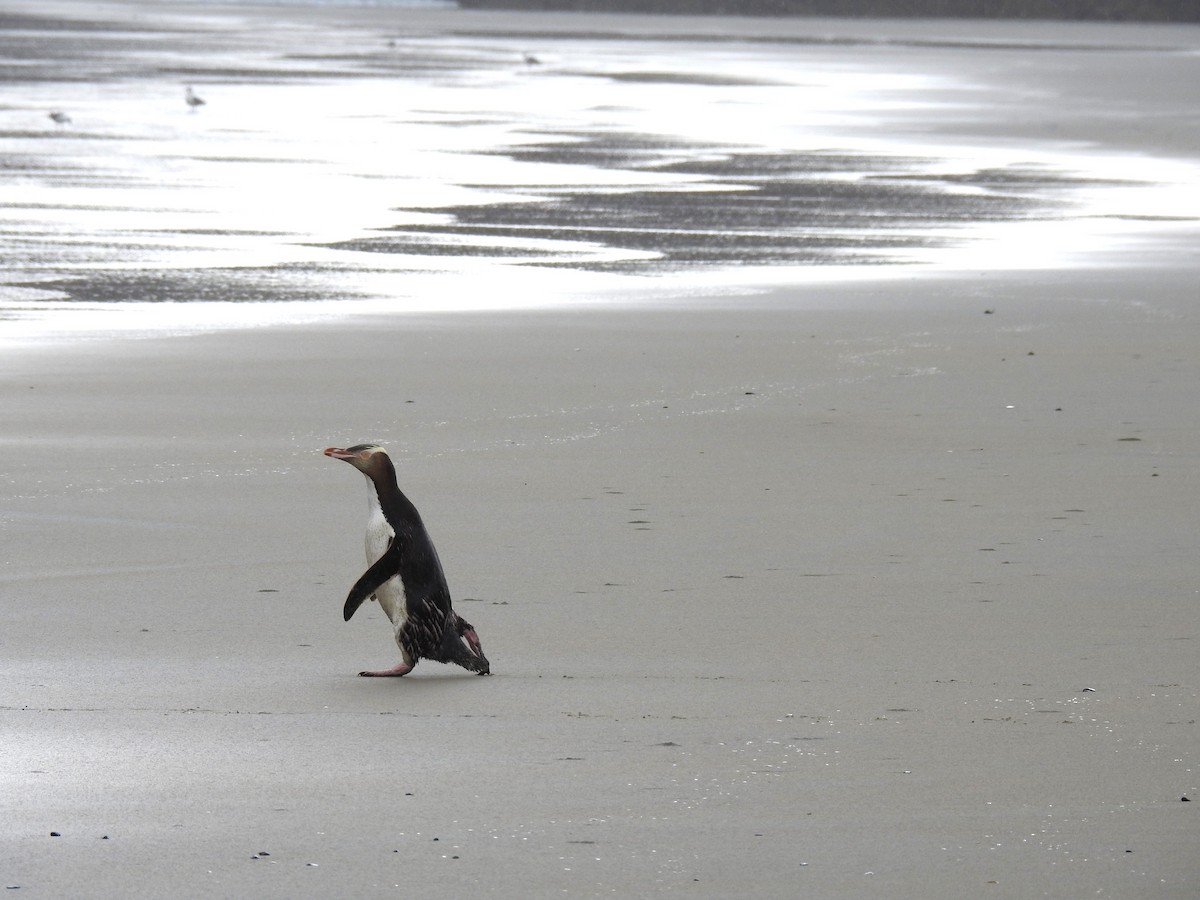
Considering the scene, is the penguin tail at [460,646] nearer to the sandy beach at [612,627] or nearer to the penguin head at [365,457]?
the sandy beach at [612,627]

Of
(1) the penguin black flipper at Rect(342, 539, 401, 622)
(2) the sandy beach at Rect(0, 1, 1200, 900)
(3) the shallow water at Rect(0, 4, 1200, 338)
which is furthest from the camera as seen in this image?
(3) the shallow water at Rect(0, 4, 1200, 338)

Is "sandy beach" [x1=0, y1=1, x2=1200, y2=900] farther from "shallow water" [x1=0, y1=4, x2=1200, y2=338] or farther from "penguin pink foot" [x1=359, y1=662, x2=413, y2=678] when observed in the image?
"shallow water" [x1=0, y1=4, x2=1200, y2=338]

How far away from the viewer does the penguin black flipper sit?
512cm

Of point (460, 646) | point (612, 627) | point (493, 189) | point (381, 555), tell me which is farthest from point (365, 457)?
point (493, 189)

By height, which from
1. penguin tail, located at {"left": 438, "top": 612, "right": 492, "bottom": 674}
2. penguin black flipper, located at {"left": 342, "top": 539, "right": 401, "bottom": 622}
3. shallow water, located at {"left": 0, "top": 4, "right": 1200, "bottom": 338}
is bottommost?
shallow water, located at {"left": 0, "top": 4, "right": 1200, "bottom": 338}

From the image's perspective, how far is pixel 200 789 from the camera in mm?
4422

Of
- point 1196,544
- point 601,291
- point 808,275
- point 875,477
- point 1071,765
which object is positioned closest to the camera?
point 1071,765

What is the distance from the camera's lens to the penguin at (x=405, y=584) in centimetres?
513

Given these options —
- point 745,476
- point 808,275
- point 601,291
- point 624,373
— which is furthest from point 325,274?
point 745,476

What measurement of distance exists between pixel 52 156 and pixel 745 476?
16446mm

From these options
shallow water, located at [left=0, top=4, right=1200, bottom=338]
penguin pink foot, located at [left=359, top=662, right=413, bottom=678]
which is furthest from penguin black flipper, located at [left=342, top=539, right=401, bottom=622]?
shallow water, located at [left=0, top=4, right=1200, bottom=338]

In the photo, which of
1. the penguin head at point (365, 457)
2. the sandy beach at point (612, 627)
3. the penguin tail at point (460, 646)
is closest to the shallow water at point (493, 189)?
the sandy beach at point (612, 627)

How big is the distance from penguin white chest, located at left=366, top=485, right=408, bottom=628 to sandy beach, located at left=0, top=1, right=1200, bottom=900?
0.59 ft

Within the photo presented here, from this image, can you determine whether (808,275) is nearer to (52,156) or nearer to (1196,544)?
(1196,544)
